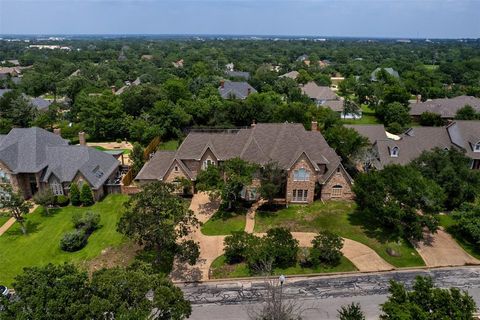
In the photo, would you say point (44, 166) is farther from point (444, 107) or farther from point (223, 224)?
point (444, 107)

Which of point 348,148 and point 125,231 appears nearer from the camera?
point 125,231

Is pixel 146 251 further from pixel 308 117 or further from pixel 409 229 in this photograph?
pixel 308 117

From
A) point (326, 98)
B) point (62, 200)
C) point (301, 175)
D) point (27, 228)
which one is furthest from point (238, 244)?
point (326, 98)

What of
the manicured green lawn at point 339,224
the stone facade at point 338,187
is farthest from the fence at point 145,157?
the stone facade at point 338,187

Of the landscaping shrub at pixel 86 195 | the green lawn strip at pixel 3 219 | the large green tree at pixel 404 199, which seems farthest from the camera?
the landscaping shrub at pixel 86 195

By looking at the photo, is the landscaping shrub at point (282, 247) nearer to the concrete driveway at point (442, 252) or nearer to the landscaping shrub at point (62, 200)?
the concrete driveway at point (442, 252)

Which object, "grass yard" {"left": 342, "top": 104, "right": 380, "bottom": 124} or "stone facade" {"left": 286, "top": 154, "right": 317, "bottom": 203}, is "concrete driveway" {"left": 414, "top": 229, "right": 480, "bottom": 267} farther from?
"grass yard" {"left": 342, "top": 104, "right": 380, "bottom": 124}

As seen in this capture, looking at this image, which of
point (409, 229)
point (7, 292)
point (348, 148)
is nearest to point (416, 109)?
point (348, 148)
